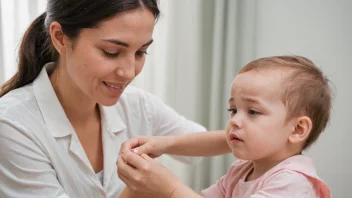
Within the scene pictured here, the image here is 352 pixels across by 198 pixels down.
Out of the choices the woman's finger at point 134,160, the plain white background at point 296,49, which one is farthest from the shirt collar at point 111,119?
the plain white background at point 296,49

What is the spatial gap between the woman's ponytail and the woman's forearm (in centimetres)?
56

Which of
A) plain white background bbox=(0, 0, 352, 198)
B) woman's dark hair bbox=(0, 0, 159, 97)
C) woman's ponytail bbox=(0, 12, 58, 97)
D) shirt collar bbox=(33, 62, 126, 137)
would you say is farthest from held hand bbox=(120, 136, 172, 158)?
plain white background bbox=(0, 0, 352, 198)

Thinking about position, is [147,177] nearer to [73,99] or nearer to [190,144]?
[190,144]

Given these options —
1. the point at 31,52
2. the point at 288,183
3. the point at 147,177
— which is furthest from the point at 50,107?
the point at 288,183

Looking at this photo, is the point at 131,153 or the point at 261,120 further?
the point at 131,153

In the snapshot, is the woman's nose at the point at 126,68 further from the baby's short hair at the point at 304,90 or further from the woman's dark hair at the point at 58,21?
the baby's short hair at the point at 304,90

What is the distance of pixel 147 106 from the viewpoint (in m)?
1.90

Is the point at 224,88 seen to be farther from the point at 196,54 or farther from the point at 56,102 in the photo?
the point at 56,102

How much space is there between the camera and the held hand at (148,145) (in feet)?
4.71

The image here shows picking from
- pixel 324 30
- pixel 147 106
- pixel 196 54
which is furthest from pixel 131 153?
pixel 324 30

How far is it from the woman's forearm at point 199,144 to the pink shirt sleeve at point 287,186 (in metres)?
0.38

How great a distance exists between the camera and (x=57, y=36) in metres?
1.50

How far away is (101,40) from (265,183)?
0.63 meters

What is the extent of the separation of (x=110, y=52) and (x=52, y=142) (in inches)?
14.9
